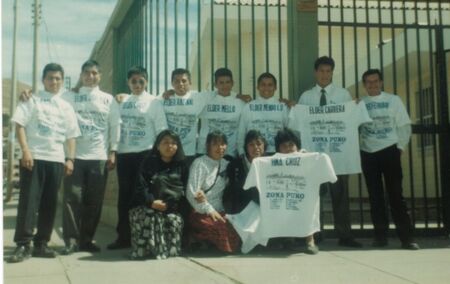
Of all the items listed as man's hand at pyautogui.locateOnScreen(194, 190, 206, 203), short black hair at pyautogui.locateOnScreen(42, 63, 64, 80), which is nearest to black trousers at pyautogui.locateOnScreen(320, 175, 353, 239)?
man's hand at pyautogui.locateOnScreen(194, 190, 206, 203)

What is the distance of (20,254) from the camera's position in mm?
4512

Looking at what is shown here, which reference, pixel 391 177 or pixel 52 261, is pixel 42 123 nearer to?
pixel 52 261

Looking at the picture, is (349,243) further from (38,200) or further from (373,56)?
(373,56)

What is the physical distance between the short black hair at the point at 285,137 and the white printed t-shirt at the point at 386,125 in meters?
0.82

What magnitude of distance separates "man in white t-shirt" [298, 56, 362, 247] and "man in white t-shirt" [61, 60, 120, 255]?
6.38 ft

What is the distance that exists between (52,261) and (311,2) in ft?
11.8

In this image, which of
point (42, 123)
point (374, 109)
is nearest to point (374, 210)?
point (374, 109)

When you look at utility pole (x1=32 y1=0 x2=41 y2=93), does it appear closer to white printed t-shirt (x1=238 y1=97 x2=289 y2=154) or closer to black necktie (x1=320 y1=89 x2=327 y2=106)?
white printed t-shirt (x1=238 y1=97 x2=289 y2=154)

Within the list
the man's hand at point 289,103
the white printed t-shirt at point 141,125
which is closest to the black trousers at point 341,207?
the man's hand at point 289,103

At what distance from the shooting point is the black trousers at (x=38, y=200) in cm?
461

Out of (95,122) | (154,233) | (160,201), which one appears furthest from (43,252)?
(95,122)

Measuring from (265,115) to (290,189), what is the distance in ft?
2.70

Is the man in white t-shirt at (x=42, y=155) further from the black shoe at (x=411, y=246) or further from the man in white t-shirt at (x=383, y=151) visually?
the black shoe at (x=411, y=246)

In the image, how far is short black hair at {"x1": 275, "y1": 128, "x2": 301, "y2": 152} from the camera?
5176 mm
